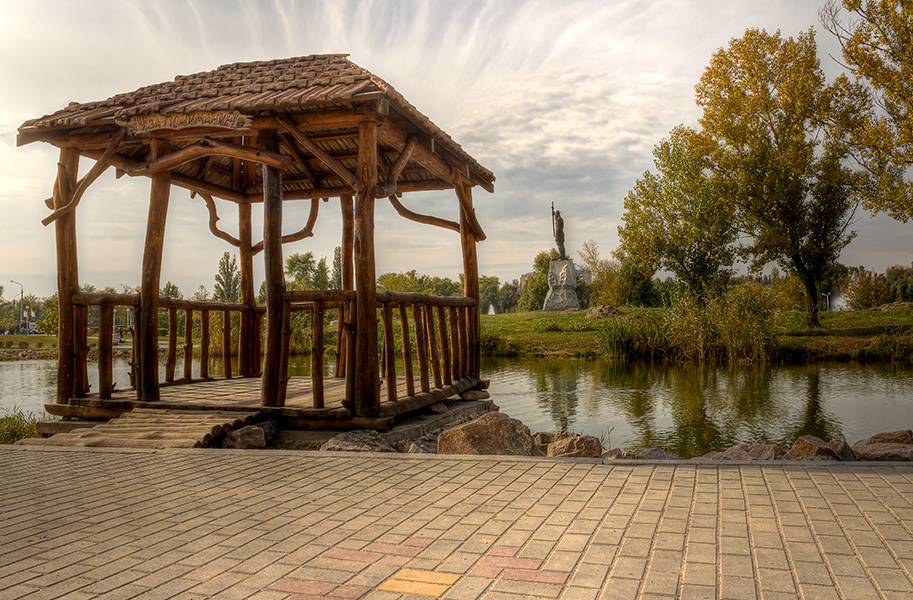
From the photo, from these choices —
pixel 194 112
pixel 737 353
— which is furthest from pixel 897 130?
pixel 194 112

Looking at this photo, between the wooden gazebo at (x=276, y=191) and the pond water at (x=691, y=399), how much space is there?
3033 millimetres

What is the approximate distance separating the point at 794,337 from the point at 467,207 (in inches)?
720

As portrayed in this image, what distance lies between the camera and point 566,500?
4426 mm

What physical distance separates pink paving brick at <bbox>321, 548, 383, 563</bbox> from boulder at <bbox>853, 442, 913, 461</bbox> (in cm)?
565

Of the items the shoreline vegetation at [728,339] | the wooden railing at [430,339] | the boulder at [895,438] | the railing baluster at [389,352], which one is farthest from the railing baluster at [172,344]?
the shoreline vegetation at [728,339]

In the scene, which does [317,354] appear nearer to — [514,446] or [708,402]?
[514,446]

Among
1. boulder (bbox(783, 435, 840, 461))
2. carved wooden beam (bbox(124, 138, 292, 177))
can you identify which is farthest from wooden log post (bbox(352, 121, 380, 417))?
boulder (bbox(783, 435, 840, 461))

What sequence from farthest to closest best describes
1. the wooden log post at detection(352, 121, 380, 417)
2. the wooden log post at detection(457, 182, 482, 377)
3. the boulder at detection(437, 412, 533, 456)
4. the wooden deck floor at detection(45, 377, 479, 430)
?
the wooden log post at detection(457, 182, 482, 377), the wooden deck floor at detection(45, 377, 479, 430), the wooden log post at detection(352, 121, 380, 417), the boulder at detection(437, 412, 533, 456)

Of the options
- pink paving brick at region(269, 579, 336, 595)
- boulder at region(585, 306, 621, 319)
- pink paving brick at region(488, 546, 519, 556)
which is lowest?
pink paving brick at region(488, 546, 519, 556)

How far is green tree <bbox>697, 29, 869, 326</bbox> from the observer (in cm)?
2558

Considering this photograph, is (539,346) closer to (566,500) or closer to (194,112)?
(194,112)

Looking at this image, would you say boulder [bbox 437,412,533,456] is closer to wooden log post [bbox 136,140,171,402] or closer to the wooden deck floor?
the wooden deck floor

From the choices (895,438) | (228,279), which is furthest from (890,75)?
(228,279)

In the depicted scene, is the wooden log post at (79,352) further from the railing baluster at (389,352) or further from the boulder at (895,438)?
the boulder at (895,438)
